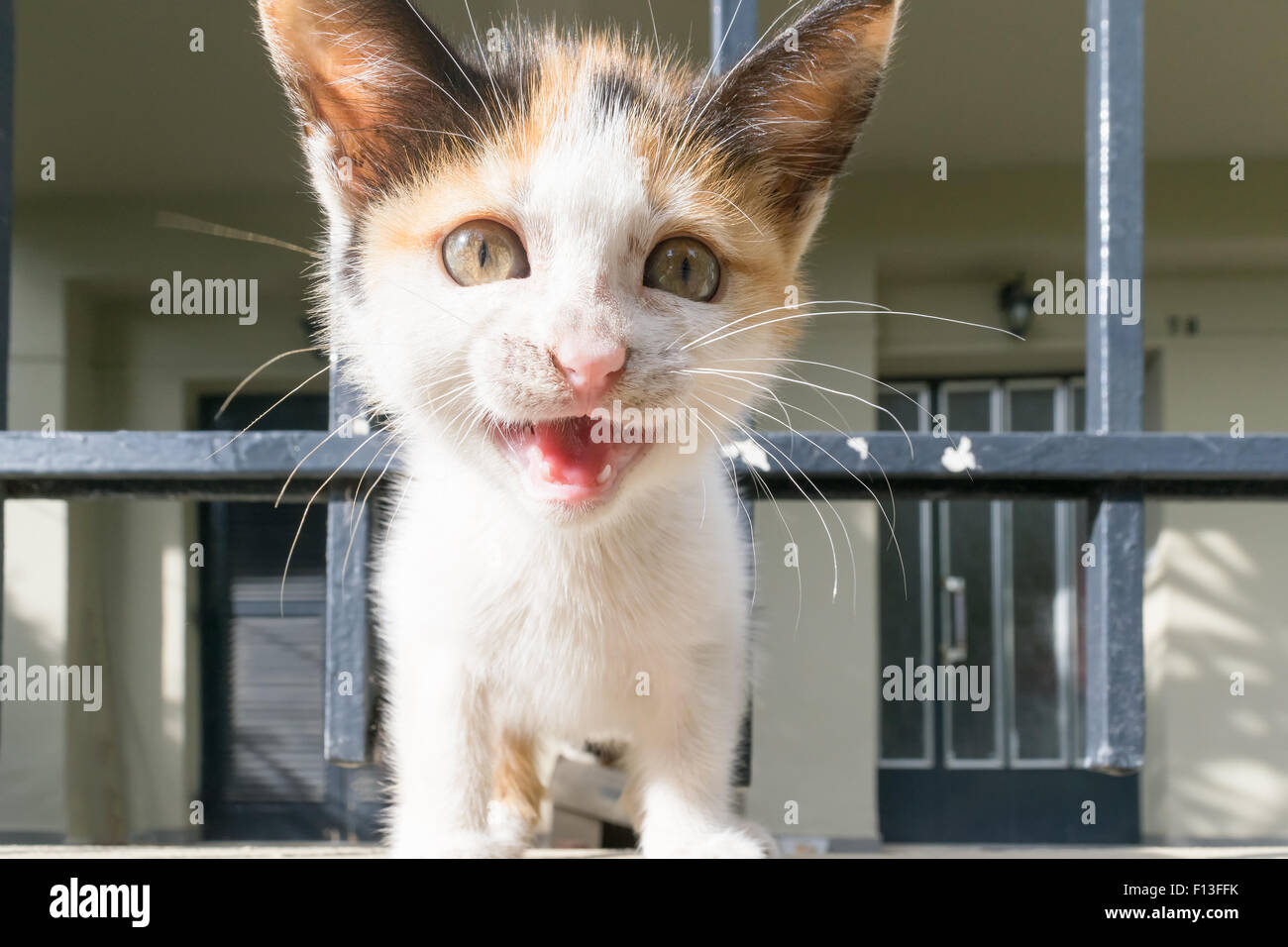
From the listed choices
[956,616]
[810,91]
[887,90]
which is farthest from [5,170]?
[956,616]

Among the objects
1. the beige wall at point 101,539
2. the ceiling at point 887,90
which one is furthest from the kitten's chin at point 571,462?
the beige wall at point 101,539

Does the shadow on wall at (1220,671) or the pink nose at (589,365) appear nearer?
the pink nose at (589,365)

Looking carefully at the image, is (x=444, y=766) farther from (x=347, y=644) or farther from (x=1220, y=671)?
(x=1220, y=671)

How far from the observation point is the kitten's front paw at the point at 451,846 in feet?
3.54

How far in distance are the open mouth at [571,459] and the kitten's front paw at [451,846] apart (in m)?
→ 0.46

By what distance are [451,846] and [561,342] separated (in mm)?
632

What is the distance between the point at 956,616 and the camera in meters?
6.30

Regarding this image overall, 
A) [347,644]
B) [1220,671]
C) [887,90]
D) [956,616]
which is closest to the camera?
[347,644]

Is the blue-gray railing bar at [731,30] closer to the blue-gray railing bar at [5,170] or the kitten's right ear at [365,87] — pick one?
the kitten's right ear at [365,87]

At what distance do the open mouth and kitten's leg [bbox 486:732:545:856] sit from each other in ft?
1.69

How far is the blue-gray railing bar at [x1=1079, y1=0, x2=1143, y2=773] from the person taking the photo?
1.18 metres

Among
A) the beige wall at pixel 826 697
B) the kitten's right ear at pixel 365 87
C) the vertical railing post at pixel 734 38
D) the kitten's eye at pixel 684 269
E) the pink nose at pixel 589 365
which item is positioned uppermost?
the vertical railing post at pixel 734 38

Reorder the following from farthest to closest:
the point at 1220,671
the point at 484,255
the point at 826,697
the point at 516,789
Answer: the point at 1220,671 → the point at 826,697 → the point at 516,789 → the point at 484,255

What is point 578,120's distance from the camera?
1.00 m
